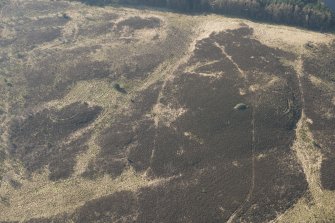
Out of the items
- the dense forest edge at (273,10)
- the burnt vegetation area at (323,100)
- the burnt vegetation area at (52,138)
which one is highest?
the dense forest edge at (273,10)

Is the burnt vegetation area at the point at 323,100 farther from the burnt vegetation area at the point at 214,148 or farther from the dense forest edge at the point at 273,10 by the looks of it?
the dense forest edge at the point at 273,10

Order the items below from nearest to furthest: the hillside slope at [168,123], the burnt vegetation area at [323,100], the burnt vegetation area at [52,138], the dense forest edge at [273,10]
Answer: the hillside slope at [168,123]
the burnt vegetation area at [323,100]
the burnt vegetation area at [52,138]
the dense forest edge at [273,10]

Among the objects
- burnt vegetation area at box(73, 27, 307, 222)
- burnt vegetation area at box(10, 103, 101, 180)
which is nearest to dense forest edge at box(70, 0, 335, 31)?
burnt vegetation area at box(73, 27, 307, 222)

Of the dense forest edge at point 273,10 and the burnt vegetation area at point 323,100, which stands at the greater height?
the dense forest edge at point 273,10

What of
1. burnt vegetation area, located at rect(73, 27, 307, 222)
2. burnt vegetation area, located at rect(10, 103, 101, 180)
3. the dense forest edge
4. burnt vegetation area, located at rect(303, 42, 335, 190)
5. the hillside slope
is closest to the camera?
burnt vegetation area, located at rect(73, 27, 307, 222)

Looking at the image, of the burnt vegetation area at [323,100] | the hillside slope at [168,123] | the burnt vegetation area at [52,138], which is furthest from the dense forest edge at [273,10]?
the burnt vegetation area at [52,138]

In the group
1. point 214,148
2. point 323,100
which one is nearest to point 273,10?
point 323,100

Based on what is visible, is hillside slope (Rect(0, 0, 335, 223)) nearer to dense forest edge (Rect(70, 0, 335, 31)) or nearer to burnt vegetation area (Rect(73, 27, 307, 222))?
burnt vegetation area (Rect(73, 27, 307, 222))

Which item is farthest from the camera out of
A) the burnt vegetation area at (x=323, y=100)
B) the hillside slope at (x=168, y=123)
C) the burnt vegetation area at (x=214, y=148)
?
the burnt vegetation area at (x=323, y=100)

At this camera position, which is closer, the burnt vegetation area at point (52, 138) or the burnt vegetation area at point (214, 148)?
the burnt vegetation area at point (214, 148)

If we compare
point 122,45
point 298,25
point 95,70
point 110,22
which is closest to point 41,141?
point 95,70
